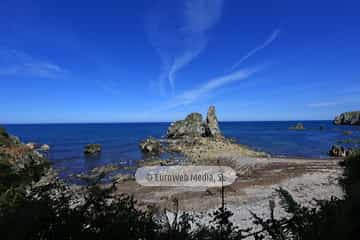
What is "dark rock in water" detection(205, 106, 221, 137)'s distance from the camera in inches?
2235

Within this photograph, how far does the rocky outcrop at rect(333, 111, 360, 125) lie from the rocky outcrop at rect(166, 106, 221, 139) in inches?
3186

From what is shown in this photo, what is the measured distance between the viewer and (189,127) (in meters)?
58.6

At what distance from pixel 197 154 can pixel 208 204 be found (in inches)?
781

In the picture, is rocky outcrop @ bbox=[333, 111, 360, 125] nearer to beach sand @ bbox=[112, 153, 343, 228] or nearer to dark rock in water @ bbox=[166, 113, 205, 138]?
dark rock in water @ bbox=[166, 113, 205, 138]

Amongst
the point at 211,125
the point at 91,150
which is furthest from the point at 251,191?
the point at 211,125

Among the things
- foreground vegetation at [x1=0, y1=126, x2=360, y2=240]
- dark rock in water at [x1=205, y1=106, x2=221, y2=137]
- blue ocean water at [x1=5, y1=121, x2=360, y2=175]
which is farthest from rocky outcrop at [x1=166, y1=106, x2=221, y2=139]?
foreground vegetation at [x1=0, y1=126, x2=360, y2=240]

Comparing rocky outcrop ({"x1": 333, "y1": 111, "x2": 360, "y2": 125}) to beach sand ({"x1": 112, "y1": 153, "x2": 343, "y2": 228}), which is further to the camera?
rocky outcrop ({"x1": 333, "y1": 111, "x2": 360, "y2": 125})

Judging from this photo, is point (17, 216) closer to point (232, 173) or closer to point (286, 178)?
point (286, 178)

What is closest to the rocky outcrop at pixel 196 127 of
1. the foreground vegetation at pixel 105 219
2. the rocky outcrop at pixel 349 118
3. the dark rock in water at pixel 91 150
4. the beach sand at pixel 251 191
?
the dark rock in water at pixel 91 150

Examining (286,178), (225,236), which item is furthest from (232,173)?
(225,236)

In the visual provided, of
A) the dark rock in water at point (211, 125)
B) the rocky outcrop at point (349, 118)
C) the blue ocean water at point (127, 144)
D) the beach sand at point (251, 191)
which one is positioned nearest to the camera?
the beach sand at point (251, 191)

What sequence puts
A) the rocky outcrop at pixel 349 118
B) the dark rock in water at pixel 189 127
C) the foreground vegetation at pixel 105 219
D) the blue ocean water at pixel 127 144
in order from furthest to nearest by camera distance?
the rocky outcrop at pixel 349 118
the dark rock in water at pixel 189 127
the blue ocean water at pixel 127 144
the foreground vegetation at pixel 105 219

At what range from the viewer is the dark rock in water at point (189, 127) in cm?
5769

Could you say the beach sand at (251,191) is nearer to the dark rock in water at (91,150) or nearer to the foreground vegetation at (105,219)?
the foreground vegetation at (105,219)
